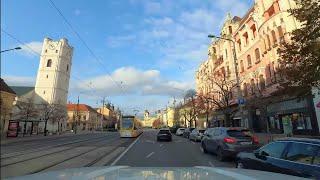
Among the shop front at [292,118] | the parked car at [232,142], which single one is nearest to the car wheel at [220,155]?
the parked car at [232,142]

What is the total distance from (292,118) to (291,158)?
26.4 metres

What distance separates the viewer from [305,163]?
6949 millimetres

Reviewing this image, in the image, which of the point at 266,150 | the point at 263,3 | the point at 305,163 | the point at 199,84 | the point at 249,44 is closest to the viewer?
the point at 305,163

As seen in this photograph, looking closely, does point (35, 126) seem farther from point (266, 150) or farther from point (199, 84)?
point (266, 150)

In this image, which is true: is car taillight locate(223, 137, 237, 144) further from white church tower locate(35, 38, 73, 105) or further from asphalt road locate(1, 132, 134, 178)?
white church tower locate(35, 38, 73, 105)

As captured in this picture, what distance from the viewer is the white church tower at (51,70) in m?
93.6

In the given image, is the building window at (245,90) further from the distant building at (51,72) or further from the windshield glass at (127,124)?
the distant building at (51,72)

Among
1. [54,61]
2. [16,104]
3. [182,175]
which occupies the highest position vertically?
[54,61]

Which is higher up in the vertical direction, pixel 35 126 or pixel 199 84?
pixel 199 84

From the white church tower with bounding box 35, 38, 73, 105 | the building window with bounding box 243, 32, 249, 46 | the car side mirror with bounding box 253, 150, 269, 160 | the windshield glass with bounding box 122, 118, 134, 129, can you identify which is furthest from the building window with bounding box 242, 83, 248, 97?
the white church tower with bounding box 35, 38, 73, 105

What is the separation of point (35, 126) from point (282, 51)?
2508 inches

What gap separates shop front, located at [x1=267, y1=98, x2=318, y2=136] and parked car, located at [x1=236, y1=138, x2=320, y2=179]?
20.3 metres

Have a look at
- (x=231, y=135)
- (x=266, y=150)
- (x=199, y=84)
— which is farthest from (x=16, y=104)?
(x=266, y=150)

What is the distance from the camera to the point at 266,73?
3741 centimetres
